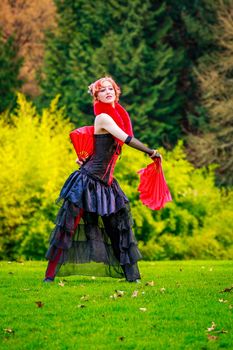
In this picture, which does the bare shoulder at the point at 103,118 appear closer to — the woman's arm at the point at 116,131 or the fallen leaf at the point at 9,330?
the woman's arm at the point at 116,131

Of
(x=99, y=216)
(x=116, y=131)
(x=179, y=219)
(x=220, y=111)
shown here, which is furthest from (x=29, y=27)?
(x=116, y=131)

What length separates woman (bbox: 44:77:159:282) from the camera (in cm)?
1192

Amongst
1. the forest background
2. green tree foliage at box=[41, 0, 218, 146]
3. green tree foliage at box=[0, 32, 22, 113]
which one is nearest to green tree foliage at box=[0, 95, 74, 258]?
the forest background

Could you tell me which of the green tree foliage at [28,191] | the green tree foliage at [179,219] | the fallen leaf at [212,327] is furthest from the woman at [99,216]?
the green tree foliage at [179,219]

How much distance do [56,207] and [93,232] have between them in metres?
12.4

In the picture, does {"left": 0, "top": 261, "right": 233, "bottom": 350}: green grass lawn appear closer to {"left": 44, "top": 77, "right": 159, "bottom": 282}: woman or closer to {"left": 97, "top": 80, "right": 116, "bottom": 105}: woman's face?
{"left": 44, "top": 77, "right": 159, "bottom": 282}: woman

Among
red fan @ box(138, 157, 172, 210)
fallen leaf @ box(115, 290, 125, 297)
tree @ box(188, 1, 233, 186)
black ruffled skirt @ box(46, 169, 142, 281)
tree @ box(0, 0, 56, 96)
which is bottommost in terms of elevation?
fallen leaf @ box(115, 290, 125, 297)

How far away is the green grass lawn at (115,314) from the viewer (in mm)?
8789

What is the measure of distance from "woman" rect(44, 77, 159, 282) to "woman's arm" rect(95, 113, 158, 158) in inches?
0.4

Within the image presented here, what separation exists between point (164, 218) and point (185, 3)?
20.6 meters

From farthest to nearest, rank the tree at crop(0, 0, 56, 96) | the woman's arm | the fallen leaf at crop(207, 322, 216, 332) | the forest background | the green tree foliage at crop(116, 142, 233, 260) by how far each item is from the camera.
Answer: the tree at crop(0, 0, 56, 96)
the forest background
the green tree foliage at crop(116, 142, 233, 260)
the woman's arm
the fallen leaf at crop(207, 322, 216, 332)

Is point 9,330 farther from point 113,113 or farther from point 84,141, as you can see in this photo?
point 113,113

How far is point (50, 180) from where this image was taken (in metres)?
24.2

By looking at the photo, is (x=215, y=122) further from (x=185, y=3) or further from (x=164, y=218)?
(x=164, y=218)
